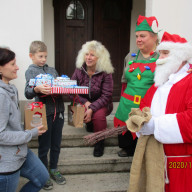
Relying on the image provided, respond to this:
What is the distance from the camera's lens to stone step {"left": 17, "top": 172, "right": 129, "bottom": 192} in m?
2.92

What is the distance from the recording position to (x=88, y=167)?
3.29 metres

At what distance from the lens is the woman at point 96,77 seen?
3.20 metres

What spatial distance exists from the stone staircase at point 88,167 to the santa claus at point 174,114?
4.21 feet

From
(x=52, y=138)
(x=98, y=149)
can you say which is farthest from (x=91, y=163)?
(x=52, y=138)

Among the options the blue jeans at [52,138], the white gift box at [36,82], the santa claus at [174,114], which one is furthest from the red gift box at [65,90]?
the santa claus at [174,114]

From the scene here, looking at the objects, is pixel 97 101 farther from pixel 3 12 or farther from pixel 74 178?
pixel 3 12

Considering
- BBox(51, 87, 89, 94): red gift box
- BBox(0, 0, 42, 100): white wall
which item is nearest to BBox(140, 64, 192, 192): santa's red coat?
BBox(51, 87, 89, 94): red gift box

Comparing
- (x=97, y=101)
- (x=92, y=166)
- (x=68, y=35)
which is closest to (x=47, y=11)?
(x=68, y=35)

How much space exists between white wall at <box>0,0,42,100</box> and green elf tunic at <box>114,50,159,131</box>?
5.78 ft

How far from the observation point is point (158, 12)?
3934 millimetres

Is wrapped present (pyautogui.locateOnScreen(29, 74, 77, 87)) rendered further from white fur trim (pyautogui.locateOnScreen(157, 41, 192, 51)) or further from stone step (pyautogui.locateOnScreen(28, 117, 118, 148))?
stone step (pyautogui.locateOnScreen(28, 117, 118, 148))

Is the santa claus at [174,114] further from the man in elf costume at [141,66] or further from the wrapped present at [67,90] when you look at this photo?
the wrapped present at [67,90]

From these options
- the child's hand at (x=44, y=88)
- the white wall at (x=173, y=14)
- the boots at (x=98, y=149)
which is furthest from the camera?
the white wall at (x=173, y=14)

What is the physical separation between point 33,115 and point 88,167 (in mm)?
1467
